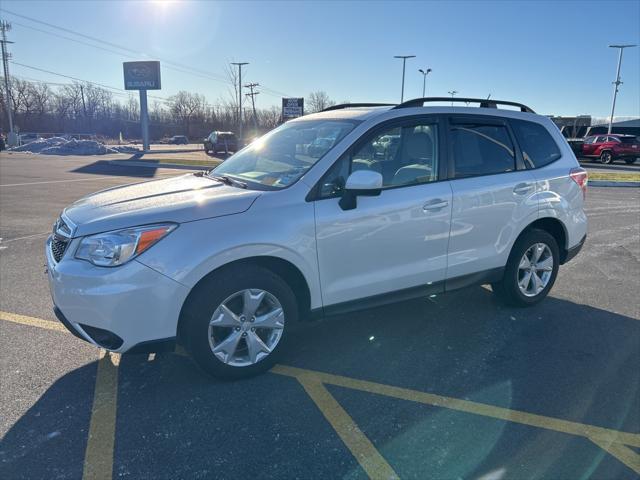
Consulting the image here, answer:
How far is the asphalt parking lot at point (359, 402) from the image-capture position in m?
2.45

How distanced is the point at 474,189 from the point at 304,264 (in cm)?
170

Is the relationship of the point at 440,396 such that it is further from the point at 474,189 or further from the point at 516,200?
the point at 516,200

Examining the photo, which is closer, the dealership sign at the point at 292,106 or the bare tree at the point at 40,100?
the dealership sign at the point at 292,106

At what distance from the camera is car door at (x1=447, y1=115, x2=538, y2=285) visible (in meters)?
3.92

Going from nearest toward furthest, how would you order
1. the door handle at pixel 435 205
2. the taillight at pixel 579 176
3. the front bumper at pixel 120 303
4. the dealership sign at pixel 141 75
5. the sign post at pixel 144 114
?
the front bumper at pixel 120 303 → the door handle at pixel 435 205 → the taillight at pixel 579 176 → the sign post at pixel 144 114 → the dealership sign at pixel 141 75

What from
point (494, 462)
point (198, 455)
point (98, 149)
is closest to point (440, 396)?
point (494, 462)

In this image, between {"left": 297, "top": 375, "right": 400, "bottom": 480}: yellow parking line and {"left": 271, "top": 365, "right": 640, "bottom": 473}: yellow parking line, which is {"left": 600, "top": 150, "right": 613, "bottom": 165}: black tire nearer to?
{"left": 271, "top": 365, "right": 640, "bottom": 473}: yellow parking line

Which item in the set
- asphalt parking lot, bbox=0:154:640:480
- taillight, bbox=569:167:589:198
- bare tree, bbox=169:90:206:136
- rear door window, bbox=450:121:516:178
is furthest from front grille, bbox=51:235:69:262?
bare tree, bbox=169:90:206:136

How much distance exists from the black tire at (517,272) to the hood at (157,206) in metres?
2.64

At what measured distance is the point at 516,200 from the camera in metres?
4.22

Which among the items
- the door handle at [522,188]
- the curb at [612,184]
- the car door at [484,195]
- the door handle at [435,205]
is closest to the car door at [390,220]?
the door handle at [435,205]

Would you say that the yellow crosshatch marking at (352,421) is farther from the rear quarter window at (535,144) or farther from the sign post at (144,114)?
the sign post at (144,114)

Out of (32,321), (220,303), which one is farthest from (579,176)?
(32,321)

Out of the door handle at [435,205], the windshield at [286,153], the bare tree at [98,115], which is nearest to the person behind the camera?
the windshield at [286,153]
